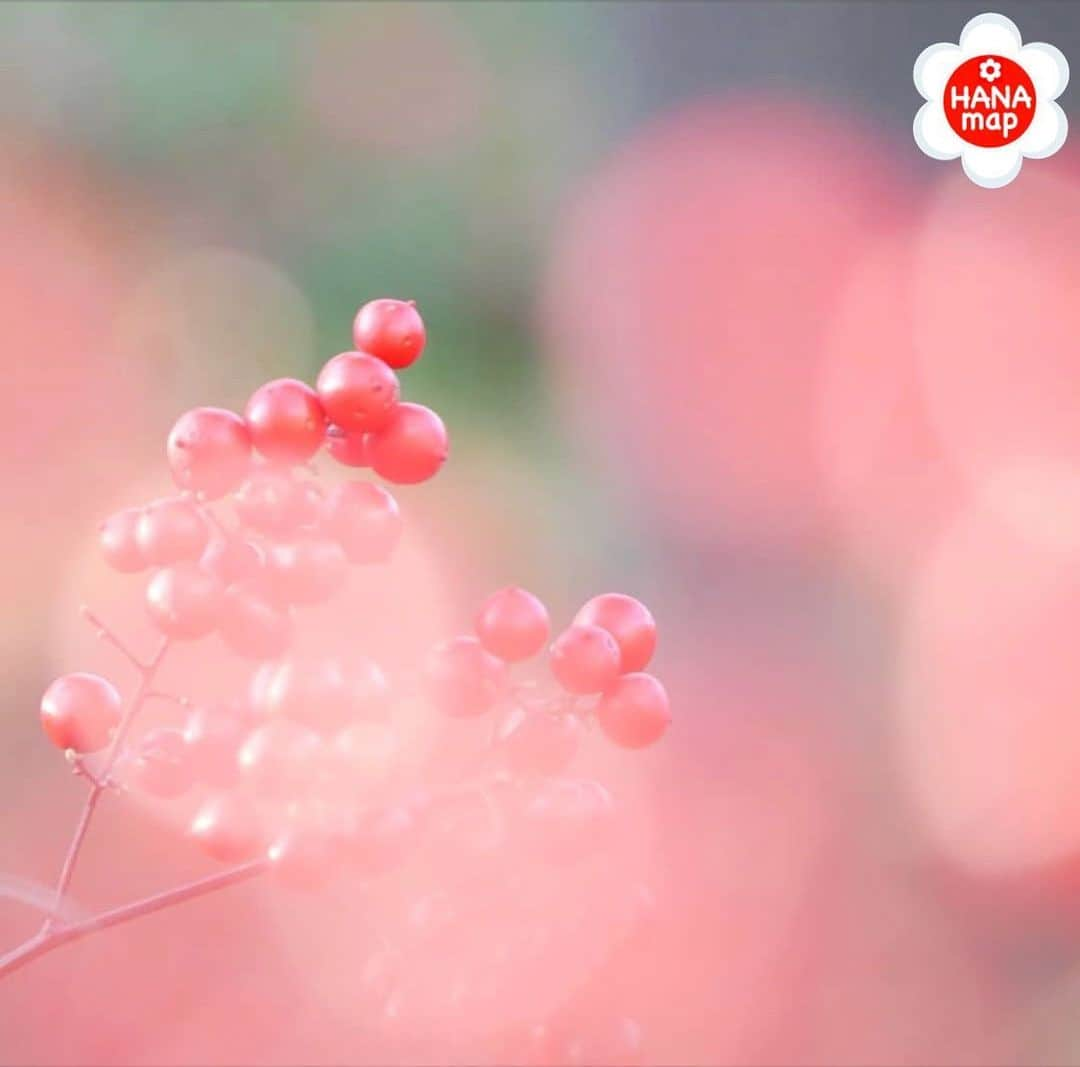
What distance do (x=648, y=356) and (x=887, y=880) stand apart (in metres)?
0.91

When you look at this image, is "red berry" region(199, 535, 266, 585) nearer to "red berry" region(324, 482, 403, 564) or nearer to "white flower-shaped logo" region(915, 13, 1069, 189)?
"red berry" region(324, 482, 403, 564)

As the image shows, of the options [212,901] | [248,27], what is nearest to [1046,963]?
[212,901]

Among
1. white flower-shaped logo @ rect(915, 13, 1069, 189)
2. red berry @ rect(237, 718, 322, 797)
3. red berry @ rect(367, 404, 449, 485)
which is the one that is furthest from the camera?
white flower-shaped logo @ rect(915, 13, 1069, 189)

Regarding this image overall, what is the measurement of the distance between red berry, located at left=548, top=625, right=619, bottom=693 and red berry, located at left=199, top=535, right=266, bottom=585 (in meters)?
0.16

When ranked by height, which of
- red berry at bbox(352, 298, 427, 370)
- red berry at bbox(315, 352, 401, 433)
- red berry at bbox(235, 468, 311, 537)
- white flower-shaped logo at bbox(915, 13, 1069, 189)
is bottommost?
red berry at bbox(235, 468, 311, 537)

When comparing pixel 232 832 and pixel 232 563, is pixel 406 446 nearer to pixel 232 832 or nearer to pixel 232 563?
pixel 232 563

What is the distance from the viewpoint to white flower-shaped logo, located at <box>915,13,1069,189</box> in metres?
1.83

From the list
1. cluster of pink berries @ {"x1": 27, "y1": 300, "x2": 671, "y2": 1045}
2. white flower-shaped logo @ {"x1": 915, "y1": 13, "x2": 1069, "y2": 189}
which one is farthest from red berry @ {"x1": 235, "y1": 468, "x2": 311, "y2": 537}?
white flower-shaped logo @ {"x1": 915, "y1": 13, "x2": 1069, "y2": 189}

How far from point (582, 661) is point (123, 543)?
25 centimetres

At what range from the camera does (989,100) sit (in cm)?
186

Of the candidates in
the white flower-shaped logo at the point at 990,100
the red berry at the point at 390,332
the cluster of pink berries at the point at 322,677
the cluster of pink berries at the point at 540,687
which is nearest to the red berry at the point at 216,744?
the cluster of pink berries at the point at 322,677

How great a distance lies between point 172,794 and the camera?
62cm

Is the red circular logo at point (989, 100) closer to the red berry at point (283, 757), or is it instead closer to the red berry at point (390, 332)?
the red berry at point (390, 332)

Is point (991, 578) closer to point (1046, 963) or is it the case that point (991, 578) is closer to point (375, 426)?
point (1046, 963)
